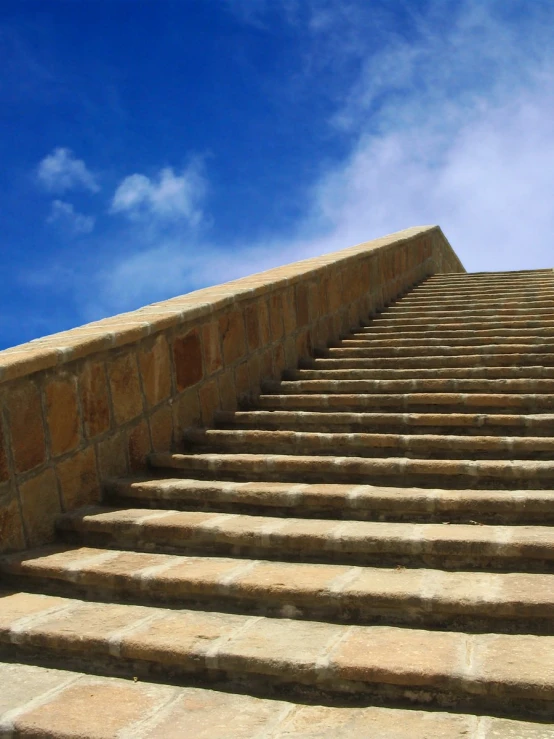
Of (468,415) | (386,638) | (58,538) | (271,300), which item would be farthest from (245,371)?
(386,638)

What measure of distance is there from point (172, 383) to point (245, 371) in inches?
29.7

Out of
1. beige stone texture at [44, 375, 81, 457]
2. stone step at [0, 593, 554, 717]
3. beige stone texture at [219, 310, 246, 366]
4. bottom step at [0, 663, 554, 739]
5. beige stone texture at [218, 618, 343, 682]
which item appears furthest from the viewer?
beige stone texture at [219, 310, 246, 366]

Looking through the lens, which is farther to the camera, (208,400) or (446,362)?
(446,362)

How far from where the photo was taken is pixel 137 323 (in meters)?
3.71

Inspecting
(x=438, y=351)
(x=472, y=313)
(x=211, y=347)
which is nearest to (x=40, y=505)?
(x=211, y=347)

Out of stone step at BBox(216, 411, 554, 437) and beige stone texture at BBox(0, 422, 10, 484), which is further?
stone step at BBox(216, 411, 554, 437)

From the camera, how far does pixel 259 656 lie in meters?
2.16

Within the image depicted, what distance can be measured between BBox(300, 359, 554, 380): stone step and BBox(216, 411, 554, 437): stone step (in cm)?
59

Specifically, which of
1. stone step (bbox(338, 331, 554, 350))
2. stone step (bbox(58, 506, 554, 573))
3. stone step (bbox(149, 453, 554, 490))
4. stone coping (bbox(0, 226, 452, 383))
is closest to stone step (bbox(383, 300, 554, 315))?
stone step (bbox(338, 331, 554, 350))

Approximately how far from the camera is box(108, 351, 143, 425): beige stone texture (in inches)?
140

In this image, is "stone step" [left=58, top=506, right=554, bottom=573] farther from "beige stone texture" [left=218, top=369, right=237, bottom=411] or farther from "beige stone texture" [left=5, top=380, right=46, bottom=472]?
"beige stone texture" [left=218, top=369, right=237, bottom=411]

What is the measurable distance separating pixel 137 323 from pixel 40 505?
3.31 feet

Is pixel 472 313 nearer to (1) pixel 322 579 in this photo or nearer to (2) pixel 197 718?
(1) pixel 322 579

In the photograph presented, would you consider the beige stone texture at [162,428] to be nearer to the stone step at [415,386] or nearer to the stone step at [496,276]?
the stone step at [415,386]
